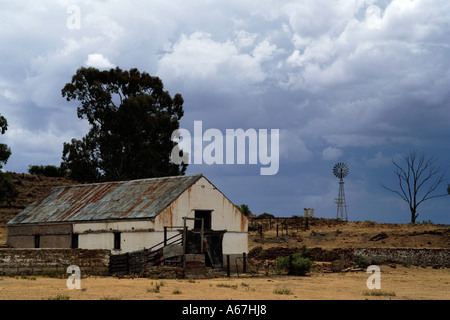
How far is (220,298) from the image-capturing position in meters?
18.3

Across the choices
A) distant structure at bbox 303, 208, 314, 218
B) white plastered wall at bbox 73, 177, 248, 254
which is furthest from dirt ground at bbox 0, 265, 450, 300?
distant structure at bbox 303, 208, 314, 218

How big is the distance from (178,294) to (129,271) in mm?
9626

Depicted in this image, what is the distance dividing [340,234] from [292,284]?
1090 inches

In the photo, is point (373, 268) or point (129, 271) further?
point (373, 268)

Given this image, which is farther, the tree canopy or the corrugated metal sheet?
the tree canopy

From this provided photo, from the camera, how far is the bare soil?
19.3 metres

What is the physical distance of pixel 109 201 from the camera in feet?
119

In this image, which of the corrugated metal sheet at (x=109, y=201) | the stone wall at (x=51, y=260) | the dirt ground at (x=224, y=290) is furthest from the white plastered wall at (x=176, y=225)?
the dirt ground at (x=224, y=290)

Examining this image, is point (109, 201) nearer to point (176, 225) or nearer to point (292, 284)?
point (176, 225)

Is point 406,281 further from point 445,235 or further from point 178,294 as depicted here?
point 445,235

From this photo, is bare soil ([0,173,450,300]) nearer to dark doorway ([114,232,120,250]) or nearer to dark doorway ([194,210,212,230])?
dark doorway ([194,210,212,230])

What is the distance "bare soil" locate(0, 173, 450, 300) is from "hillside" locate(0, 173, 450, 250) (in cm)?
8

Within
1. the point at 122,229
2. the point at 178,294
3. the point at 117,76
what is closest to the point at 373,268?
the point at 122,229
